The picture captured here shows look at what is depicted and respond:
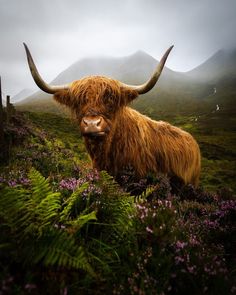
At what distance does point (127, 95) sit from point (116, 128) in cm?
68

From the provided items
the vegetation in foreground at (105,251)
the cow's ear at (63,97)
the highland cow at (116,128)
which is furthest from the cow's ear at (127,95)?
the vegetation in foreground at (105,251)

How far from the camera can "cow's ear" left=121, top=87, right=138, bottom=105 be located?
4.81 metres

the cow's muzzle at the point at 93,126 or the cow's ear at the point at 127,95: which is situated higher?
the cow's ear at the point at 127,95

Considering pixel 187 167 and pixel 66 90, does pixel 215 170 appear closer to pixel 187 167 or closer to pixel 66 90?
pixel 187 167

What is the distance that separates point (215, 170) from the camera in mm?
22891

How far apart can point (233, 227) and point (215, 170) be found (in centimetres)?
2209

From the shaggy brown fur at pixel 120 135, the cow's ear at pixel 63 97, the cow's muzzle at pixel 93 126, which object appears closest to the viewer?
the cow's muzzle at pixel 93 126

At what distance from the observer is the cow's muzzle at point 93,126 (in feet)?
12.7

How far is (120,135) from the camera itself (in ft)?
16.2

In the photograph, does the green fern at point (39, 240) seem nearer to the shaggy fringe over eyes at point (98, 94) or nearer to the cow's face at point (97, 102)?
the cow's face at point (97, 102)

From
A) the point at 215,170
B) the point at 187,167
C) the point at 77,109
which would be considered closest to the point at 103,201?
the point at 77,109

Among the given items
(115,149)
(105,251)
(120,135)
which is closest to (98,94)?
(120,135)

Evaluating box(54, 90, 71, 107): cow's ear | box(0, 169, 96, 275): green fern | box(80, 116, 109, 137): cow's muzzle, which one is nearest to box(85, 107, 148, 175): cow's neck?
box(80, 116, 109, 137): cow's muzzle

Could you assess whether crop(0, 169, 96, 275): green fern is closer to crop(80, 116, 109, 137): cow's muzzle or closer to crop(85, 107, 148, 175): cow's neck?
crop(80, 116, 109, 137): cow's muzzle
